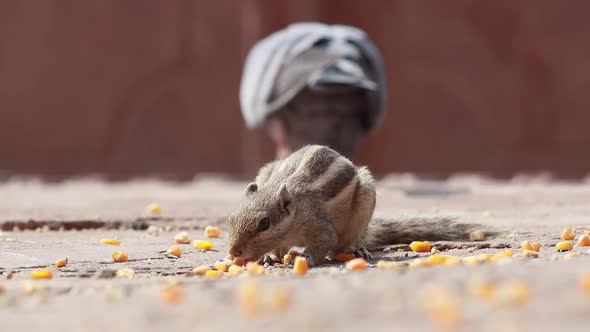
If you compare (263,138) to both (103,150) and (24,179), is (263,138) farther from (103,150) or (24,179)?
(24,179)

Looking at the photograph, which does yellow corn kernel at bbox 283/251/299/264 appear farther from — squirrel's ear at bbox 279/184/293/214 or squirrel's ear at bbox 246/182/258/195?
squirrel's ear at bbox 246/182/258/195

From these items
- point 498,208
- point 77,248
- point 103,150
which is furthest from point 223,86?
point 77,248

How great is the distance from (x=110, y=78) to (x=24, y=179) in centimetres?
163

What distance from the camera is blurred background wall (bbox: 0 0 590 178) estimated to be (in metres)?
11.0

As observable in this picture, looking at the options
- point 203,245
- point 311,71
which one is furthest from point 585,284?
point 311,71

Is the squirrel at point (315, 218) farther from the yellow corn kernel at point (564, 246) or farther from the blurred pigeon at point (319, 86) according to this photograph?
the blurred pigeon at point (319, 86)

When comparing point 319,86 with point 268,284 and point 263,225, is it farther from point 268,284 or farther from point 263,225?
point 268,284

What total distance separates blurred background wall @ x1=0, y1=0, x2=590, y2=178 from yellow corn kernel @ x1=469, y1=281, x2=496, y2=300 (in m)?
8.82

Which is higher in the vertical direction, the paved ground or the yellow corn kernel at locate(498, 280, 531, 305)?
the yellow corn kernel at locate(498, 280, 531, 305)

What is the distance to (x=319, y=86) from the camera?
6.86m

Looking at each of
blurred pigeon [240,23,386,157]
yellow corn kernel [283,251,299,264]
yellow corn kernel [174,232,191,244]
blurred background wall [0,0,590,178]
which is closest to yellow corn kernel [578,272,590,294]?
yellow corn kernel [283,251,299,264]

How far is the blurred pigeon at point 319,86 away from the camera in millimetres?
6961

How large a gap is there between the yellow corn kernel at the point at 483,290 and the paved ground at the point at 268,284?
1 centimetres

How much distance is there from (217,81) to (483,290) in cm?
911
